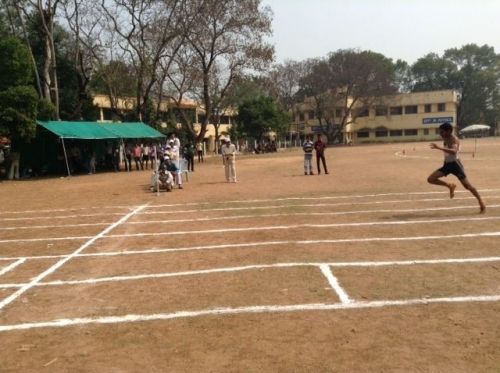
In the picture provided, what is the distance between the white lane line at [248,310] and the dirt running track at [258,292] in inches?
0.9

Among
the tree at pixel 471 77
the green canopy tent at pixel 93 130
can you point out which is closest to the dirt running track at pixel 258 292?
the green canopy tent at pixel 93 130

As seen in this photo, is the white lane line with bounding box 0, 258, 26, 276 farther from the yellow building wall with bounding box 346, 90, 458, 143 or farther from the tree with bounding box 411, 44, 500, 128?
the tree with bounding box 411, 44, 500, 128

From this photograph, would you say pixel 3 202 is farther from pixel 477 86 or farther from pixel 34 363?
pixel 477 86

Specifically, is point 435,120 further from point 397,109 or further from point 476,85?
point 476,85

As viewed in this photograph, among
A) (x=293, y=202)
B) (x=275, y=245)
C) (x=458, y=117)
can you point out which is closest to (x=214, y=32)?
(x=293, y=202)

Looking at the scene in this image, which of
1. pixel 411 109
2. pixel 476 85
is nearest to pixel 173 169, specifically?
pixel 411 109

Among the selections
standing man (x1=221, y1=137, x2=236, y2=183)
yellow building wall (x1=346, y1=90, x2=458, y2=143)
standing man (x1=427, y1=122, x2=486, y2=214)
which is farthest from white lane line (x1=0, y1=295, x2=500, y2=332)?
yellow building wall (x1=346, y1=90, x2=458, y2=143)

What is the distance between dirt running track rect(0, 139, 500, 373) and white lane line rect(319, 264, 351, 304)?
20 mm

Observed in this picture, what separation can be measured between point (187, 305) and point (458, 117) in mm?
96160

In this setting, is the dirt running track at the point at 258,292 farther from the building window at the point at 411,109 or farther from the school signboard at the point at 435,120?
the building window at the point at 411,109

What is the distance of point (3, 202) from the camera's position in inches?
607

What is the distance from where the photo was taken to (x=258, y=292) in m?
5.32

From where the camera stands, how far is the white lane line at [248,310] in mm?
4668

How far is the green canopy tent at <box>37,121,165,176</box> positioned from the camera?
87.7 ft
